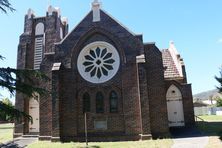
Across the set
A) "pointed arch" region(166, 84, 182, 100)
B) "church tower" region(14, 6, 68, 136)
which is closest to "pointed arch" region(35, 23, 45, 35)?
"church tower" region(14, 6, 68, 136)

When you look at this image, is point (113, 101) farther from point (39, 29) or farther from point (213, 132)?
point (39, 29)

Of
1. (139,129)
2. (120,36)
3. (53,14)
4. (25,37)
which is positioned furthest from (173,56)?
(25,37)

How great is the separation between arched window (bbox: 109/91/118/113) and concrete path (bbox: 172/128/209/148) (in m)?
4.56

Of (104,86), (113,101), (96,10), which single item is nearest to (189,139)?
(113,101)

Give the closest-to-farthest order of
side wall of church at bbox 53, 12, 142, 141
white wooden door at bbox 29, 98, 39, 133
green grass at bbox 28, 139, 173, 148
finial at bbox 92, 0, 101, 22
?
green grass at bbox 28, 139, 173, 148 < side wall of church at bbox 53, 12, 142, 141 < finial at bbox 92, 0, 101, 22 < white wooden door at bbox 29, 98, 39, 133

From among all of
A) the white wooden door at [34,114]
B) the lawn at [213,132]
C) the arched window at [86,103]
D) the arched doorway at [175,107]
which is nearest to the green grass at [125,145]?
the lawn at [213,132]

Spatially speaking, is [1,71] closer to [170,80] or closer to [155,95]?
[155,95]

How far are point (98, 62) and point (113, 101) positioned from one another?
321 cm

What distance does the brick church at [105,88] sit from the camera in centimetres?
1889

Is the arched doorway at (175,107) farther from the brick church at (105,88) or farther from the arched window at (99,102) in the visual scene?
the arched window at (99,102)

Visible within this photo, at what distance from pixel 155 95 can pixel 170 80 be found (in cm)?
383

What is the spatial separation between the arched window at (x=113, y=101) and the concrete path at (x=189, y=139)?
4.56m

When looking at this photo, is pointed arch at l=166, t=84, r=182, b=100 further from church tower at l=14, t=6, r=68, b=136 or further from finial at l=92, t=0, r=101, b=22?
church tower at l=14, t=6, r=68, b=136

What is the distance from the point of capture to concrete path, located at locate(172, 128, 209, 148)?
48.6ft
